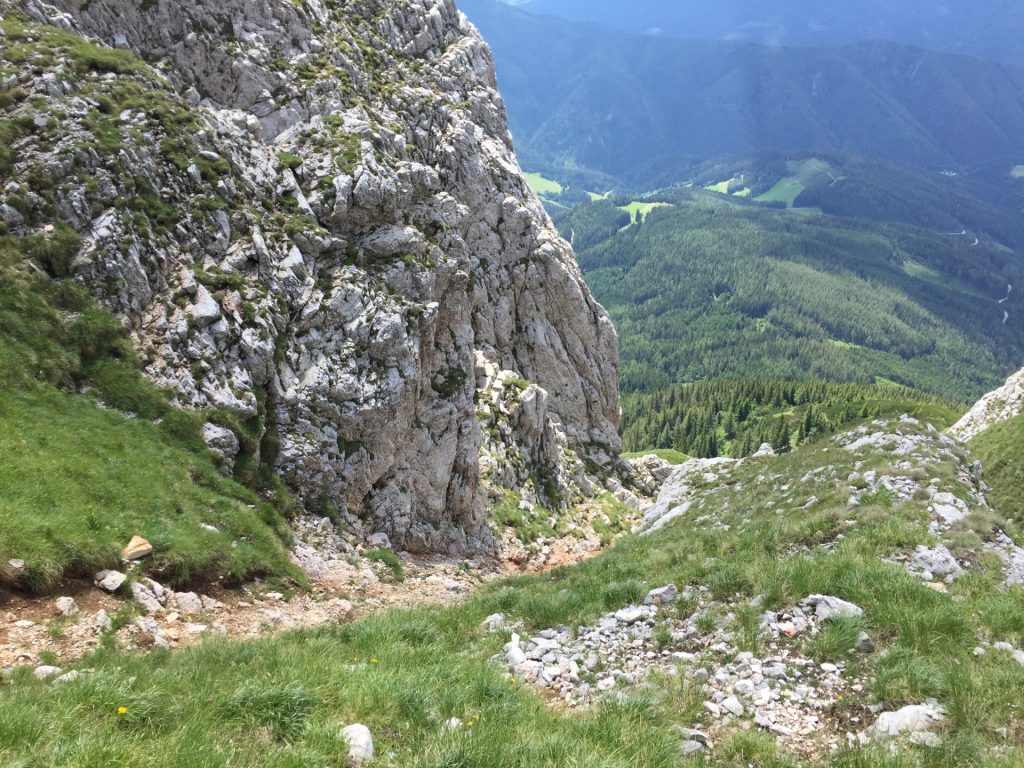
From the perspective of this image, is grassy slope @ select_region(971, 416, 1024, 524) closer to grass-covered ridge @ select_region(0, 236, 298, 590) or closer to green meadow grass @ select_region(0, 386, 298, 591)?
green meadow grass @ select_region(0, 386, 298, 591)

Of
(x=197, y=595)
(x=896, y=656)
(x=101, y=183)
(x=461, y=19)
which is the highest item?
(x=461, y=19)

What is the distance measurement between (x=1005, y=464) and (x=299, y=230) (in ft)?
174

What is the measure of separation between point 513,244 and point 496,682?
159 feet

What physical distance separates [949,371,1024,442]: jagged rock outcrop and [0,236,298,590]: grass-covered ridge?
75.0 metres

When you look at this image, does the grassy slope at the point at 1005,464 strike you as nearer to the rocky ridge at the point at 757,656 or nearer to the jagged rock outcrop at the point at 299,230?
the rocky ridge at the point at 757,656

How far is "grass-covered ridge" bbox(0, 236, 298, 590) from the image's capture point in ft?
49.7

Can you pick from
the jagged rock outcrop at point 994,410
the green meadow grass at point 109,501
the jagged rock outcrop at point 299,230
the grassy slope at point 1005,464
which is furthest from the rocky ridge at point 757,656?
the jagged rock outcrop at point 994,410

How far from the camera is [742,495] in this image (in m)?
32.4

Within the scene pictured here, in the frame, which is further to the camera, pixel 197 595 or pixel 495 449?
pixel 495 449

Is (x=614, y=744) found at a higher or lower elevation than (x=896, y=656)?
lower

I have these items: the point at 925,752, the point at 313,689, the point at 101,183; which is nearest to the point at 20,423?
the point at 101,183

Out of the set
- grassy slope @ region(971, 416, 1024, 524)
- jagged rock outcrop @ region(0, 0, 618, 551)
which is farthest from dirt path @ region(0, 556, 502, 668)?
grassy slope @ region(971, 416, 1024, 524)

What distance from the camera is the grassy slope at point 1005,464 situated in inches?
1286

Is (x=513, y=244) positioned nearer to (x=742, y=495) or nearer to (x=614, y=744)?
(x=742, y=495)
